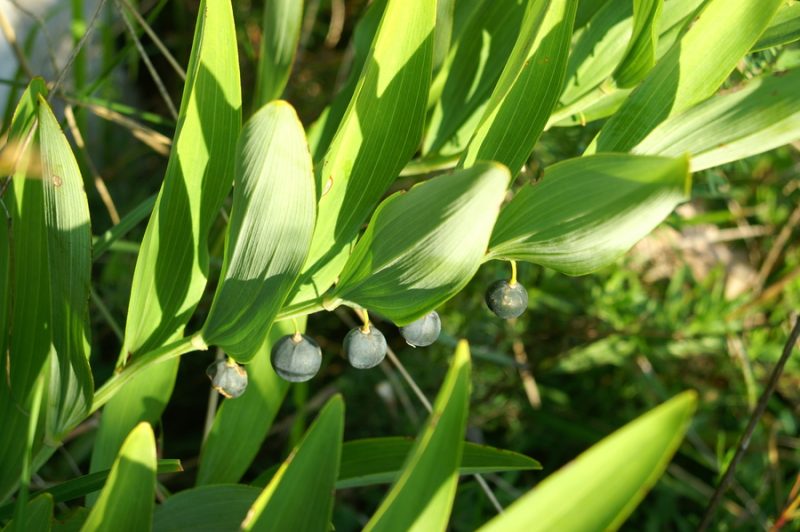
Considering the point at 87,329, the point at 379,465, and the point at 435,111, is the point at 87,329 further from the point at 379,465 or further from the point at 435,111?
the point at 435,111

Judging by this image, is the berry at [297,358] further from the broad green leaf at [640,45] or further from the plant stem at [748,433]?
the plant stem at [748,433]

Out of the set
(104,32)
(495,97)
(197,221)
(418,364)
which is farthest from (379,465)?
(104,32)

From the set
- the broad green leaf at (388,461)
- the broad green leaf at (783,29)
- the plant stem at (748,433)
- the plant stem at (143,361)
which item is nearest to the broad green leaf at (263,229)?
the plant stem at (143,361)

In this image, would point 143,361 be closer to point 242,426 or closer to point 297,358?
point 297,358

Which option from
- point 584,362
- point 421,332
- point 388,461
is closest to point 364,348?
point 421,332

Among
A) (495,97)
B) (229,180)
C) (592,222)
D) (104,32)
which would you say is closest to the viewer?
(592,222)

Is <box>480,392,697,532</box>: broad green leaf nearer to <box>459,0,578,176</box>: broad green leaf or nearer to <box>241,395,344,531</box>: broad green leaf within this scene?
<box>241,395,344,531</box>: broad green leaf
